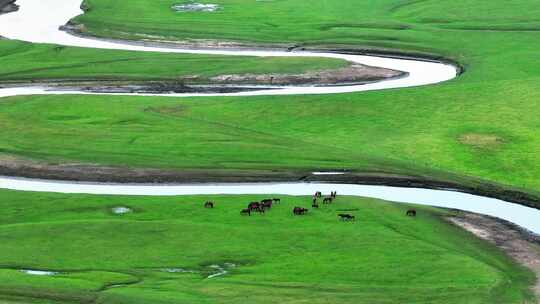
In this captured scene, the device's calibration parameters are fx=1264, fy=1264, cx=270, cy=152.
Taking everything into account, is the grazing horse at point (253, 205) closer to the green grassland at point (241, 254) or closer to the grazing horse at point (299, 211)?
the green grassland at point (241, 254)

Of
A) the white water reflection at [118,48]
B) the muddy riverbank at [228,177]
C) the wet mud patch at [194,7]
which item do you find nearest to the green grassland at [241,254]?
the muddy riverbank at [228,177]

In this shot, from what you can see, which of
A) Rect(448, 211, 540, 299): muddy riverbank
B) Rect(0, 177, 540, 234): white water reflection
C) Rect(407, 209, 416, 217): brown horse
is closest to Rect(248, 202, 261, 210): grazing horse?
Rect(0, 177, 540, 234): white water reflection

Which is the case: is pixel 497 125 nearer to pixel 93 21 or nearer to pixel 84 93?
pixel 84 93

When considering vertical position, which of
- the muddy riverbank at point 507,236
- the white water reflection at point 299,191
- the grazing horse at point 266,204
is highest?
the grazing horse at point 266,204

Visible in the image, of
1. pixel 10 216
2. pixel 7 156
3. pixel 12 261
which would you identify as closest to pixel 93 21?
pixel 7 156

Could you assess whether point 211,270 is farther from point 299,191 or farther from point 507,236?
point 299,191

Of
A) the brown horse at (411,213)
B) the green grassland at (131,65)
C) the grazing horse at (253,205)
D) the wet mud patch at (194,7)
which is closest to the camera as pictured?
the grazing horse at (253,205)
